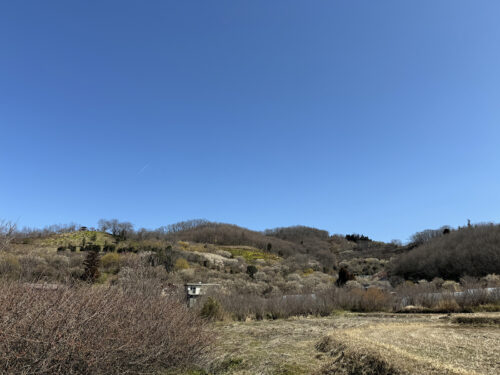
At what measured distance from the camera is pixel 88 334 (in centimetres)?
372

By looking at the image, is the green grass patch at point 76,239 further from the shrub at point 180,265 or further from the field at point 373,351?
the field at point 373,351

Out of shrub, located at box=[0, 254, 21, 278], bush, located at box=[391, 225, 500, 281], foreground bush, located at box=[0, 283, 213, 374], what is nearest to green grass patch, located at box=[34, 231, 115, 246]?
shrub, located at box=[0, 254, 21, 278]

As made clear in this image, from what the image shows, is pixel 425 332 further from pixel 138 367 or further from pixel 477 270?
pixel 477 270

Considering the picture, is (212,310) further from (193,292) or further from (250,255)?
(250,255)

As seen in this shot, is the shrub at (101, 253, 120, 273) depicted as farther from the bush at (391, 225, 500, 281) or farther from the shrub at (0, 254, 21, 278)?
the bush at (391, 225, 500, 281)

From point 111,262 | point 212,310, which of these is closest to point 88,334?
point 212,310

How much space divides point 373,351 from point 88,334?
3498 mm

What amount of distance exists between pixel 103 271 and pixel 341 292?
2029cm

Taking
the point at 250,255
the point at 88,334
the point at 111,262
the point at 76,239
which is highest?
the point at 76,239

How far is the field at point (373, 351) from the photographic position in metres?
3.96

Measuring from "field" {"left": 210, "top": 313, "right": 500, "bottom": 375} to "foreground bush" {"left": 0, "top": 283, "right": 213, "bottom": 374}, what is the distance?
1197 mm

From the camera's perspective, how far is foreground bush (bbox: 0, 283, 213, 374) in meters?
3.17

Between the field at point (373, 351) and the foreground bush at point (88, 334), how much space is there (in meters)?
1.20

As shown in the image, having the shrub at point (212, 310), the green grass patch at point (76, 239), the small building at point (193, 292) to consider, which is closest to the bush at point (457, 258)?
the shrub at point (212, 310)
